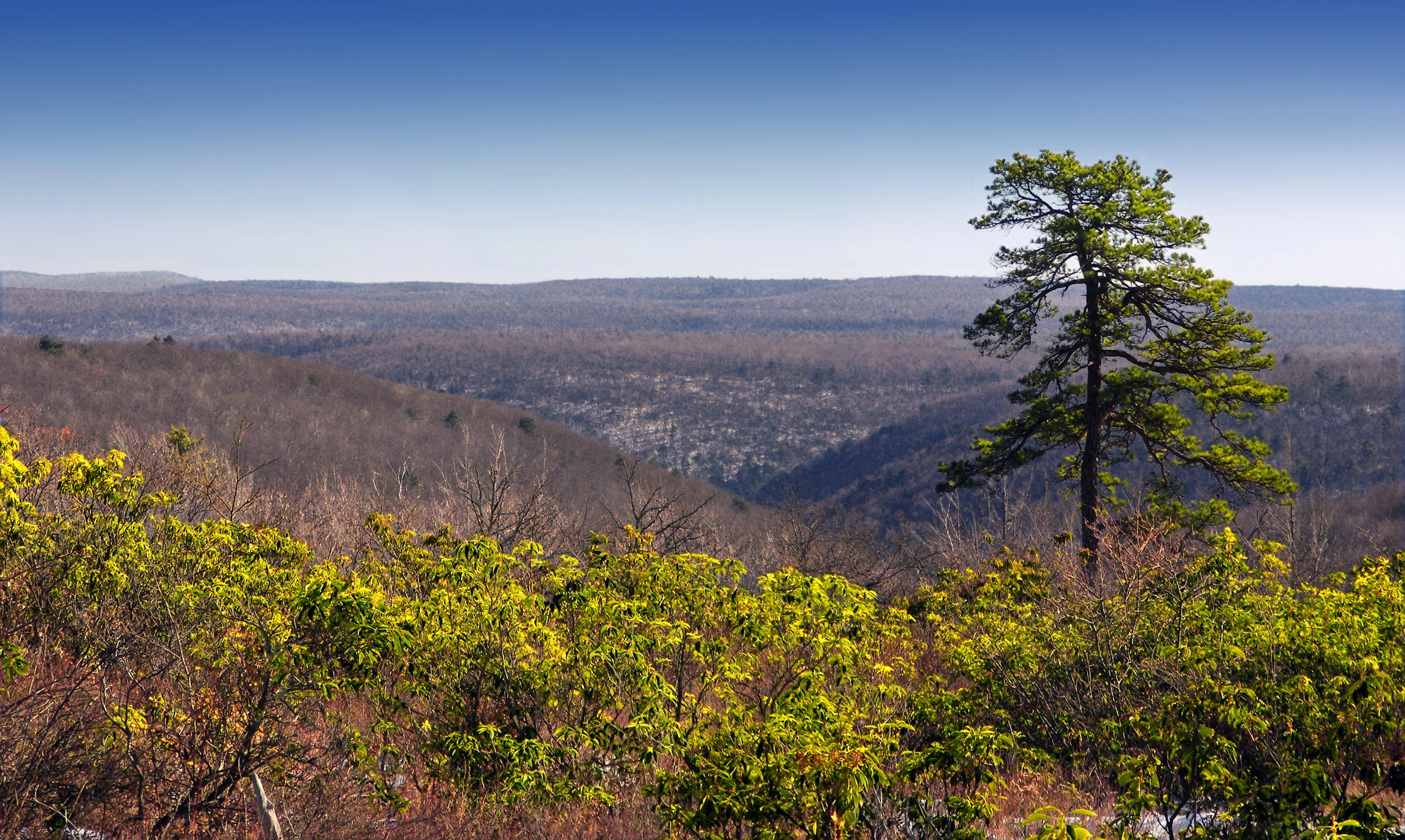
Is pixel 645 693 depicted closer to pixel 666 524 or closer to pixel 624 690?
pixel 624 690

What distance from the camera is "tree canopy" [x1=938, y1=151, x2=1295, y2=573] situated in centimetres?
1767

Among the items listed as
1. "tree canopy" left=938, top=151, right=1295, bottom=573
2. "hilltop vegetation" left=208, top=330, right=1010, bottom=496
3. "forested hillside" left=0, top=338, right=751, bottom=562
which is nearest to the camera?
"tree canopy" left=938, top=151, right=1295, bottom=573

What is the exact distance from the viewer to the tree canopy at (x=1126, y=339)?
17672 millimetres

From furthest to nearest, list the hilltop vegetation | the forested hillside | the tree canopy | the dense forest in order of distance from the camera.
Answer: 1. the hilltop vegetation
2. the forested hillside
3. the tree canopy
4. the dense forest

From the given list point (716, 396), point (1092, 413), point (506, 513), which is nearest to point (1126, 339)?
point (1092, 413)

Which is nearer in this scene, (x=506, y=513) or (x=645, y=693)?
(x=645, y=693)

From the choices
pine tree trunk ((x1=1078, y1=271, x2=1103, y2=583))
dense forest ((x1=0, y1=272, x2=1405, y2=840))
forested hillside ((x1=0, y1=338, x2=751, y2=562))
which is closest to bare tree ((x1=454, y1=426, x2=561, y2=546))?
forested hillside ((x1=0, y1=338, x2=751, y2=562))

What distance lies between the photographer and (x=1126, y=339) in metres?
18.3

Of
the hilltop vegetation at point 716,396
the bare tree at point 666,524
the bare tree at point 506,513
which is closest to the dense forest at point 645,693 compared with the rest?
the bare tree at point 666,524

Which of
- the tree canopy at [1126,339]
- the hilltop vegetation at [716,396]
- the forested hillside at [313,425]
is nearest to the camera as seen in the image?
the tree canopy at [1126,339]

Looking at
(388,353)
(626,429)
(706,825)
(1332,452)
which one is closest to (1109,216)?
(706,825)

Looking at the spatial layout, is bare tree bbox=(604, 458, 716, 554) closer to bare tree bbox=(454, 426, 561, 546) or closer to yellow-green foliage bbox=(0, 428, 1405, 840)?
bare tree bbox=(454, 426, 561, 546)

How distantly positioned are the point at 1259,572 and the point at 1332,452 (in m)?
101

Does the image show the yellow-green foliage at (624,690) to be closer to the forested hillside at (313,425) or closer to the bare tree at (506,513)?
the bare tree at (506,513)
